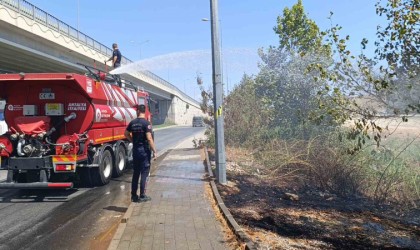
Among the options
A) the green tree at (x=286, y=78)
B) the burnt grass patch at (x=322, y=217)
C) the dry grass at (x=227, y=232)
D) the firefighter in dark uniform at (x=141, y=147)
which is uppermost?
the green tree at (x=286, y=78)

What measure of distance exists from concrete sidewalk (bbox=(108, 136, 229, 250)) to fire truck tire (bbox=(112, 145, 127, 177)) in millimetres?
1839

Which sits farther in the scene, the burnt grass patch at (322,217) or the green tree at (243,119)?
the green tree at (243,119)

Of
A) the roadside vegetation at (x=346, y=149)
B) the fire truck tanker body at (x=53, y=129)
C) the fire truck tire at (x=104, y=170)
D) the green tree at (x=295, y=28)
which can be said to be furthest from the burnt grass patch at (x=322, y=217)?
the green tree at (x=295, y=28)

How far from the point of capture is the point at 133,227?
5.61 meters

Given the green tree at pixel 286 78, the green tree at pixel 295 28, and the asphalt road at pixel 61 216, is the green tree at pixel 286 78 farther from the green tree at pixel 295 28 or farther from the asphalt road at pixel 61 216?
the asphalt road at pixel 61 216

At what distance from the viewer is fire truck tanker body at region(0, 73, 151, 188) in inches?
328

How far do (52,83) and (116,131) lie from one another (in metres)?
2.66

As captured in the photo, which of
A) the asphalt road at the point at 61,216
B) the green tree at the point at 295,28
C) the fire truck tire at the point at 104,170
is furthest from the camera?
the green tree at the point at 295,28

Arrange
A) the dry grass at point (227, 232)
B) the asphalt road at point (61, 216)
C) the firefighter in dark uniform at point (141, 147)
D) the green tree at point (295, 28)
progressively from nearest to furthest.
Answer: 1. the dry grass at point (227, 232)
2. the asphalt road at point (61, 216)
3. the firefighter in dark uniform at point (141, 147)
4. the green tree at point (295, 28)

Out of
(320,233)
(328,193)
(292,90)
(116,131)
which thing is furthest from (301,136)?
(320,233)

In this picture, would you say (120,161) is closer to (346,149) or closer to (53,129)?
(53,129)

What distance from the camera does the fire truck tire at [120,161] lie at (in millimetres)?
10891

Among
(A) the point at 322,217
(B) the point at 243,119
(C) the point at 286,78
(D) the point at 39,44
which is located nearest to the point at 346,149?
(A) the point at 322,217

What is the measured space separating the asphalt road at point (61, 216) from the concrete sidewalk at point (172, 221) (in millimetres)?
422
